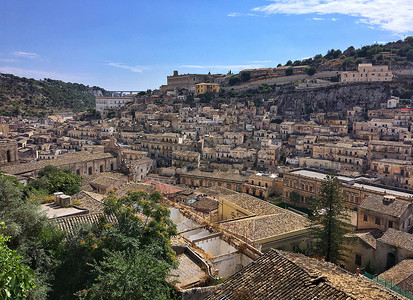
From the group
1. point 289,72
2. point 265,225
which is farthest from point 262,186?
point 289,72

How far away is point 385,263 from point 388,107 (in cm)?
5096

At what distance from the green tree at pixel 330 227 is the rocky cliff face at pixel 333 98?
5095 cm

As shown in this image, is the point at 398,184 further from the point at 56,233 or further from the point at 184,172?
the point at 56,233

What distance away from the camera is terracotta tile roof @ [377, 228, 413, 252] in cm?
1648

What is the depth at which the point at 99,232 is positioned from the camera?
30.7 ft

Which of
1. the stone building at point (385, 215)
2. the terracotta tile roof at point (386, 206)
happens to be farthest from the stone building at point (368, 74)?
the stone building at point (385, 215)

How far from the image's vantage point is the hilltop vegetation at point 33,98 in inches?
3703

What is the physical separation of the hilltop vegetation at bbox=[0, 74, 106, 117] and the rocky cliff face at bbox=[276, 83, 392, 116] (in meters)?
68.2

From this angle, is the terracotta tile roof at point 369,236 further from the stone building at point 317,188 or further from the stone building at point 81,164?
the stone building at point 81,164

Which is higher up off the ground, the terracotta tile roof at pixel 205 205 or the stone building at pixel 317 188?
the terracotta tile roof at pixel 205 205

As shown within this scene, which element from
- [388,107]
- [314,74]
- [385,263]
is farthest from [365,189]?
[314,74]

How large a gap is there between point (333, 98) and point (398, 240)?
5744 cm

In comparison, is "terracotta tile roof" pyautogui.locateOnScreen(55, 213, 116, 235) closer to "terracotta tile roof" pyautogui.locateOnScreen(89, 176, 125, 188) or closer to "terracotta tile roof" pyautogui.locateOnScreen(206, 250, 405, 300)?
"terracotta tile roof" pyautogui.locateOnScreen(206, 250, 405, 300)

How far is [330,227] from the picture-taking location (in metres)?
16.5
